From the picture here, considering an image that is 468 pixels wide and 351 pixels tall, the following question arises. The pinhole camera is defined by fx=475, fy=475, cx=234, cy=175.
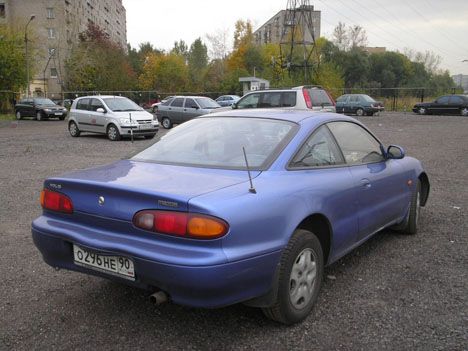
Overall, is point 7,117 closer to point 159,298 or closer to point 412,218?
point 412,218

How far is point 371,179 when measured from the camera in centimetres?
433

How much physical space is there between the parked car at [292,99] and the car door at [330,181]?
1056cm

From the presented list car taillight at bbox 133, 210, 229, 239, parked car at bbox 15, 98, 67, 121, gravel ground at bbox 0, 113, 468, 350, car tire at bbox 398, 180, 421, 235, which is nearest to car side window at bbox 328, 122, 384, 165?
car tire at bbox 398, 180, 421, 235

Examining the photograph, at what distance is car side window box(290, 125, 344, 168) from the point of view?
3.67m

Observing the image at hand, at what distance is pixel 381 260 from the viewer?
466 cm

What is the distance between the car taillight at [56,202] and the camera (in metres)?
3.39

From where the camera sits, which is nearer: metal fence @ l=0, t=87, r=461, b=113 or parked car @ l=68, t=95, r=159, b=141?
parked car @ l=68, t=95, r=159, b=141

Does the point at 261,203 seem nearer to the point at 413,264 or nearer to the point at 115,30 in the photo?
the point at 413,264

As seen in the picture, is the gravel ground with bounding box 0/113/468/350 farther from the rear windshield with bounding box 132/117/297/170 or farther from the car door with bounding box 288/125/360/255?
the rear windshield with bounding box 132/117/297/170

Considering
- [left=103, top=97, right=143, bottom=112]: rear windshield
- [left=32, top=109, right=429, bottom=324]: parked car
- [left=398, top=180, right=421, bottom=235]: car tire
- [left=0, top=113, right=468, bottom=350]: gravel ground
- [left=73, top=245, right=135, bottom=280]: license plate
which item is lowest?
[left=0, top=113, right=468, bottom=350]: gravel ground

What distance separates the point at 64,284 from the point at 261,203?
2079 millimetres

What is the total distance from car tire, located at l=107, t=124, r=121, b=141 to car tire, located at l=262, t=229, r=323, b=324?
15.1 metres

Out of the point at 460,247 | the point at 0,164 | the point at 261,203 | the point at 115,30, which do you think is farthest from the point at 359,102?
the point at 115,30

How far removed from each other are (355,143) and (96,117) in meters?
15.3
